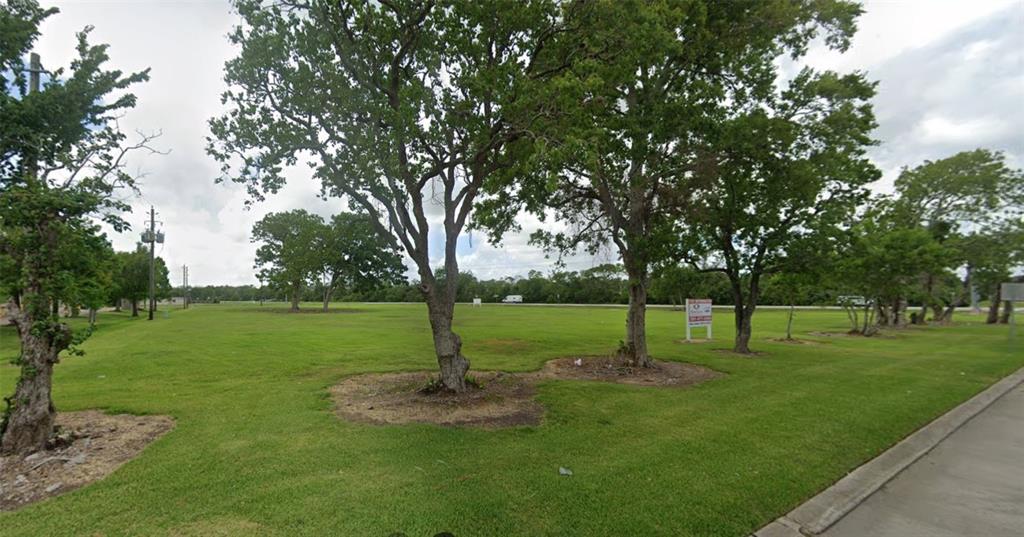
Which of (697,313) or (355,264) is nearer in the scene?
(697,313)

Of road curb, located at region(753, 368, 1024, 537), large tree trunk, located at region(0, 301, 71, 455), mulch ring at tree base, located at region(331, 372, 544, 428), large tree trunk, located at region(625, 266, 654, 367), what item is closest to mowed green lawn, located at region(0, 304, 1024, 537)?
road curb, located at region(753, 368, 1024, 537)

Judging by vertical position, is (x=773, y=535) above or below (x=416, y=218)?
below

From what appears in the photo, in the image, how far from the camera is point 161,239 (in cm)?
3512

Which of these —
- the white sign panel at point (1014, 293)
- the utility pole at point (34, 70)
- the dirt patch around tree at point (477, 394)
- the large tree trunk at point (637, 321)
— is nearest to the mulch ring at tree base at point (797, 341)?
the white sign panel at point (1014, 293)

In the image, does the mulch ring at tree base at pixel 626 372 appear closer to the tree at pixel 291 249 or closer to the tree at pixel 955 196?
the tree at pixel 955 196

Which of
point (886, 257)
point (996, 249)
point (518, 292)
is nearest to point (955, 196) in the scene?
point (996, 249)

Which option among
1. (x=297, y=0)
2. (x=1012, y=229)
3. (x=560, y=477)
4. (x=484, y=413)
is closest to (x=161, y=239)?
(x=297, y=0)

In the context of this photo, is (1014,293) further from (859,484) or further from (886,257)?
(859,484)

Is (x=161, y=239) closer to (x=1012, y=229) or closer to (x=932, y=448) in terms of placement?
(x=932, y=448)

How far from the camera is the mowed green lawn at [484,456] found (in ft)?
12.4

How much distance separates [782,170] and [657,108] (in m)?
4.97

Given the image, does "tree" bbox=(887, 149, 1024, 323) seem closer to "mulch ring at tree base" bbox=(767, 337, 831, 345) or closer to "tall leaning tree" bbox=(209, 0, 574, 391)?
"mulch ring at tree base" bbox=(767, 337, 831, 345)

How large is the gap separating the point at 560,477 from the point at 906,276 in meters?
24.0

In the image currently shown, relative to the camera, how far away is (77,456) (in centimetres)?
512
